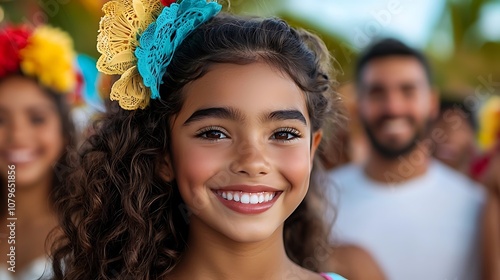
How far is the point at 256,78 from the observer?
219 centimetres

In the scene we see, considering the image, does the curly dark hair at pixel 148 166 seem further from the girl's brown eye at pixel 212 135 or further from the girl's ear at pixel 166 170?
the girl's brown eye at pixel 212 135

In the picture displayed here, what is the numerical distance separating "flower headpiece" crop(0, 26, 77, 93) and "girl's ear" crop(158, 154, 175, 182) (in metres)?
1.83

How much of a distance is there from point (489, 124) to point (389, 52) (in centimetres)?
83

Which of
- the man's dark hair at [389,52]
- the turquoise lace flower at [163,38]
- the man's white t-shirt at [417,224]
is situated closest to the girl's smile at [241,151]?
the turquoise lace flower at [163,38]

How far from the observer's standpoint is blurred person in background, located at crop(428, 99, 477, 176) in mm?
4898

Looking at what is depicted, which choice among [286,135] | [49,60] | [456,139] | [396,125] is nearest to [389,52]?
[396,125]

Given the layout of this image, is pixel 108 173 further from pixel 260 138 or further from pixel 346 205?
pixel 346 205

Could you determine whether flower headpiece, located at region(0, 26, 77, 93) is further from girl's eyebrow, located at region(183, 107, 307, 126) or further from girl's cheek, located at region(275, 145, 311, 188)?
girl's cheek, located at region(275, 145, 311, 188)

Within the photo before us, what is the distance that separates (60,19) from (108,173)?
3.76 m

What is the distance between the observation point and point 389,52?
4242mm

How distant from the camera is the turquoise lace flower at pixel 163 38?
2.23m

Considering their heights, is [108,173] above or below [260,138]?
below

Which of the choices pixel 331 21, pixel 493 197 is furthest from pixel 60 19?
pixel 493 197

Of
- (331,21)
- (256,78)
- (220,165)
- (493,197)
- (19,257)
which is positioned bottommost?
(19,257)
